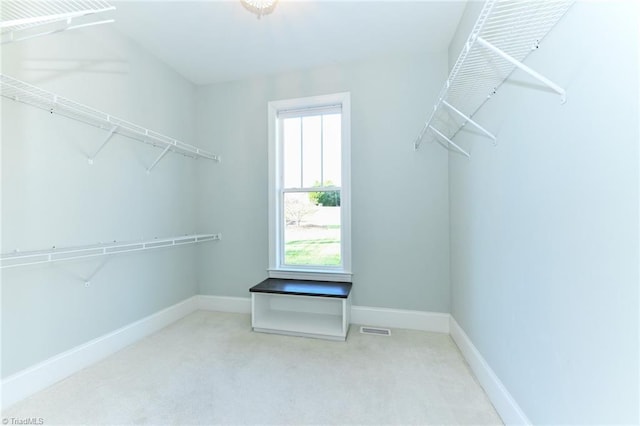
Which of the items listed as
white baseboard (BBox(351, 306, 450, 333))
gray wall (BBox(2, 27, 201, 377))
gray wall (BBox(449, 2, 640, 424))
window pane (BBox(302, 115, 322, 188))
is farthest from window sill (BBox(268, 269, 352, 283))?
gray wall (BBox(449, 2, 640, 424))

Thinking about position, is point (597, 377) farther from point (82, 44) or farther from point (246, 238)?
point (82, 44)

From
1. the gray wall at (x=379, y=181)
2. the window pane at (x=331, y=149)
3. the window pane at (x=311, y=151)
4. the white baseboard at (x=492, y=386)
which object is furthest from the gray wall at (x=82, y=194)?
the white baseboard at (x=492, y=386)

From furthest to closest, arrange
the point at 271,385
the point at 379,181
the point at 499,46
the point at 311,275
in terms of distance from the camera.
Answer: the point at 311,275, the point at 379,181, the point at 271,385, the point at 499,46

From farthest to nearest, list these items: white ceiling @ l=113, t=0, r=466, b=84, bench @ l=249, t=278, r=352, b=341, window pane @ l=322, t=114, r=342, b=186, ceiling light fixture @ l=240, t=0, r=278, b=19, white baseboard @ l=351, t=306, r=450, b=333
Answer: window pane @ l=322, t=114, r=342, b=186 → white baseboard @ l=351, t=306, r=450, b=333 → bench @ l=249, t=278, r=352, b=341 → white ceiling @ l=113, t=0, r=466, b=84 → ceiling light fixture @ l=240, t=0, r=278, b=19

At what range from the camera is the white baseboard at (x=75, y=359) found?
1.52 metres

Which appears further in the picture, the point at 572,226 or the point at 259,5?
the point at 259,5

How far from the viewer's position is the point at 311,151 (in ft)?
9.39

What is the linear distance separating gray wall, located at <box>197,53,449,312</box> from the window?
107 millimetres

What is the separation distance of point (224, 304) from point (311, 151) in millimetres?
2022

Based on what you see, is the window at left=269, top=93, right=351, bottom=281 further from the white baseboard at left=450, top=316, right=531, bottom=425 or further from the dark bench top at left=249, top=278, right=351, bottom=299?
the white baseboard at left=450, top=316, right=531, bottom=425

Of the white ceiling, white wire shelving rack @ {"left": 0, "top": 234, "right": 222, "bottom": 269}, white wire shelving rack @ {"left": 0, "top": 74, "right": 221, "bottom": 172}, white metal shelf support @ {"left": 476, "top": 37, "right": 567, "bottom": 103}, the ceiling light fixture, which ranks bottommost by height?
white wire shelving rack @ {"left": 0, "top": 234, "right": 222, "bottom": 269}

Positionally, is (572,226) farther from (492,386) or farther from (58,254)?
(58,254)

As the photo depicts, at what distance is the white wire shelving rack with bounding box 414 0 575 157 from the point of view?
98 cm

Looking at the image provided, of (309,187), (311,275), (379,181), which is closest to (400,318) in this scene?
(311,275)
